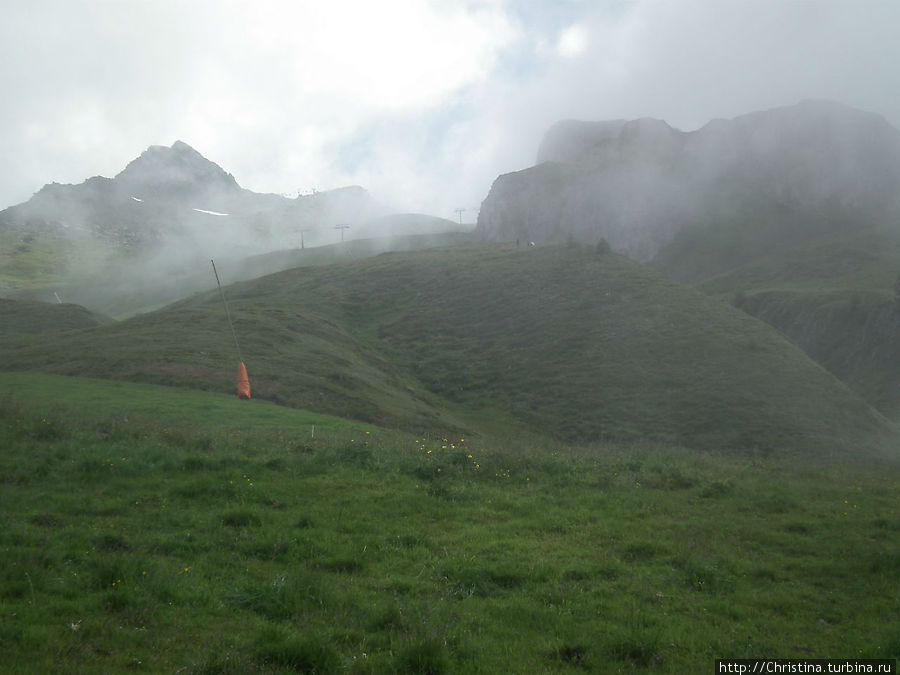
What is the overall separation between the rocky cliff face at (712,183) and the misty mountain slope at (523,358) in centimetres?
7239

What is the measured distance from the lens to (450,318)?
241 feet

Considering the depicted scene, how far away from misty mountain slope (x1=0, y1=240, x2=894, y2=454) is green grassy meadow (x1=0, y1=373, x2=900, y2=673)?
61.2 feet

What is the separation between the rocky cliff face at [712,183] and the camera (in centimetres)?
14900

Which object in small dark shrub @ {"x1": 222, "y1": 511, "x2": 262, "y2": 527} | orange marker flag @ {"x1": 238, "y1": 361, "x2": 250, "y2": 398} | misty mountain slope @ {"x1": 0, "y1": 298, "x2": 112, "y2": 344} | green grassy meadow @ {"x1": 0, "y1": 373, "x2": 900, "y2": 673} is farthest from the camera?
misty mountain slope @ {"x1": 0, "y1": 298, "x2": 112, "y2": 344}

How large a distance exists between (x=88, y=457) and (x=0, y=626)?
7578 mm

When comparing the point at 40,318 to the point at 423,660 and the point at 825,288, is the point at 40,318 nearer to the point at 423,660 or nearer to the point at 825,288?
the point at 423,660

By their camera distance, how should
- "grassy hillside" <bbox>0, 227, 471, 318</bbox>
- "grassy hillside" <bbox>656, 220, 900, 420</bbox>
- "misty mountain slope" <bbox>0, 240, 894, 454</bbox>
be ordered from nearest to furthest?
"misty mountain slope" <bbox>0, 240, 894, 454</bbox>, "grassy hillside" <bbox>656, 220, 900, 420</bbox>, "grassy hillside" <bbox>0, 227, 471, 318</bbox>

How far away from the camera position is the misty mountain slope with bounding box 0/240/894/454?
3916cm

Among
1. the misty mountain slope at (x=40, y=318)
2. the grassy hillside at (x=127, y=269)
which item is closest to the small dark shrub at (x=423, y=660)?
the misty mountain slope at (x=40, y=318)

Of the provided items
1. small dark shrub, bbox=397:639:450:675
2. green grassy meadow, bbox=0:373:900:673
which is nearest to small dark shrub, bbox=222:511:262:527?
green grassy meadow, bbox=0:373:900:673

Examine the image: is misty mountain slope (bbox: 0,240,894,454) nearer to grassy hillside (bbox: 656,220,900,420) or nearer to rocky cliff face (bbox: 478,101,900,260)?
grassy hillside (bbox: 656,220,900,420)

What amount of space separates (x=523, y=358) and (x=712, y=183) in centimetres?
12232

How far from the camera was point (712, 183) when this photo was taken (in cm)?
16175

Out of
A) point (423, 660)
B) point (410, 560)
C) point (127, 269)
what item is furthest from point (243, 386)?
point (127, 269)
